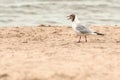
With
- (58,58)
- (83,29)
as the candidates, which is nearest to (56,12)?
(83,29)

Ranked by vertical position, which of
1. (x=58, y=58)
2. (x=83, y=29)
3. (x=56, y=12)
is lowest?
(x=56, y=12)

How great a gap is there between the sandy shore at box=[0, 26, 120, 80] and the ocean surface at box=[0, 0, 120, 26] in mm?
5178

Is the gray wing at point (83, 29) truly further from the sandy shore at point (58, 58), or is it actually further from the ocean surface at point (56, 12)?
the ocean surface at point (56, 12)

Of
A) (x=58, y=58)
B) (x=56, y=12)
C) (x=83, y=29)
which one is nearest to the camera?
Result: (x=58, y=58)

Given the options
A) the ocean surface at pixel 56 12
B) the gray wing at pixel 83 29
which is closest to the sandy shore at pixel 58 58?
the gray wing at pixel 83 29

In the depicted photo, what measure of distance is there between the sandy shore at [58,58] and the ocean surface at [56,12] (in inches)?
204

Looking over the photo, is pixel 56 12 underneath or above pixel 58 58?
underneath

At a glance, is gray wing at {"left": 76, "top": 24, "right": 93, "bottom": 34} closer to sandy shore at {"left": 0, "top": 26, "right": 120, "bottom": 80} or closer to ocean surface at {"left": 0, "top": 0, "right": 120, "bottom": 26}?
sandy shore at {"left": 0, "top": 26, "right": 120, "bottom": 80}

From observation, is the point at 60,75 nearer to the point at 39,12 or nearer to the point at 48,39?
the point at 48,39

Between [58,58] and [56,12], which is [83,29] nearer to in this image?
[58,58]

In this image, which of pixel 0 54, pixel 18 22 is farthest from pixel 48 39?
pixel 18 22

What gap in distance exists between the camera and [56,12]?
65.8ft

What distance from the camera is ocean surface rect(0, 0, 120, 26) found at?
17672 millimetres

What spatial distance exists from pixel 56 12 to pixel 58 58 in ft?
37.5
